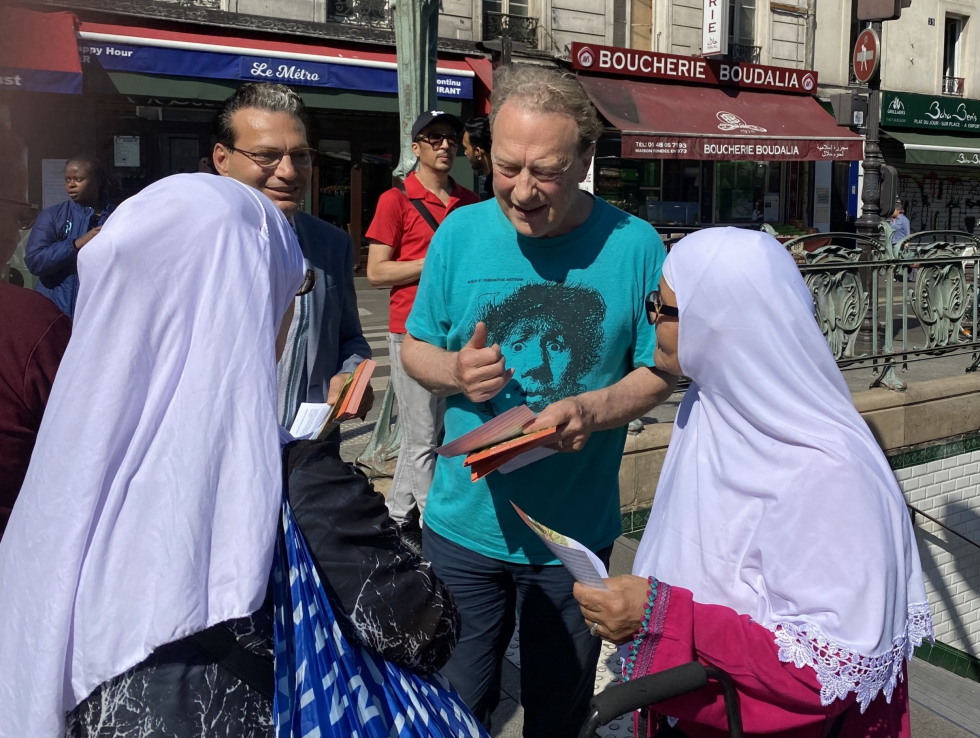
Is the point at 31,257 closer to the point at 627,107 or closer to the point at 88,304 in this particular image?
the point at 88,304

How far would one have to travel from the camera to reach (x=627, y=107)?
18109mm

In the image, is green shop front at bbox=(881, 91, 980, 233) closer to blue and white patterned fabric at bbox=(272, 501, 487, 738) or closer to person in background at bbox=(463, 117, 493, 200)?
person in background at bbox=(463, 117, 493, 200)

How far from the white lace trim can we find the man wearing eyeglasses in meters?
1.62

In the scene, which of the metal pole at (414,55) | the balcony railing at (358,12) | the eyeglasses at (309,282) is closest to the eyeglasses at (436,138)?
the metal pole at (414,55)

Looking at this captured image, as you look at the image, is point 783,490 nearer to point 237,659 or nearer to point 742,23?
point 237,659

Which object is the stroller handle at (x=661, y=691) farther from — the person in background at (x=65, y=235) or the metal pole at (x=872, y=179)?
the metal pole at (x=872, y=179)

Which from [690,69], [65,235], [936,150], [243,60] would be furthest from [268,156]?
[936,150]

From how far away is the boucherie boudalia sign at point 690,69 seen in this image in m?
18.4

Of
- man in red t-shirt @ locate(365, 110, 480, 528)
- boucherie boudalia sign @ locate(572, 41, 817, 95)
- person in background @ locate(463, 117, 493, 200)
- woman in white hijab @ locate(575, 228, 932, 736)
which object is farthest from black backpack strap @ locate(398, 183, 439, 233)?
boucherie boudalia sign @ locate(572, 41, 817, 95)

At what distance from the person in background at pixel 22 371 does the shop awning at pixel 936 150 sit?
80.5 feet

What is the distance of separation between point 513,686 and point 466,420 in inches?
63.1

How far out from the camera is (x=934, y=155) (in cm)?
2355

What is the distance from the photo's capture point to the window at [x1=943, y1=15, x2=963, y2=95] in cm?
2606

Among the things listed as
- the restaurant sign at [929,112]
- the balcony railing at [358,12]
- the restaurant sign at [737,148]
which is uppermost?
the balcony railing at [358,12]
